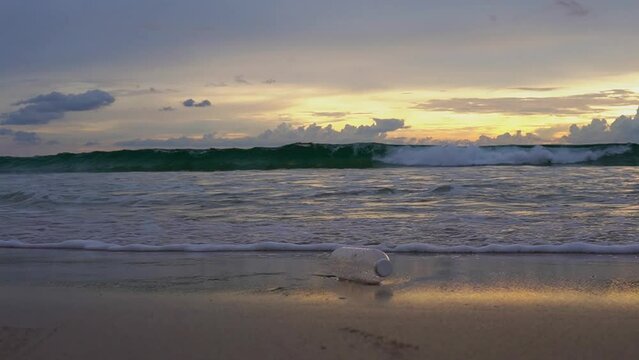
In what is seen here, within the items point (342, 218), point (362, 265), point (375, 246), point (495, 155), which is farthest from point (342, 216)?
point (495, 155)

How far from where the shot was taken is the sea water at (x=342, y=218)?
5855 mm

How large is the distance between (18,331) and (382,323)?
1.81m

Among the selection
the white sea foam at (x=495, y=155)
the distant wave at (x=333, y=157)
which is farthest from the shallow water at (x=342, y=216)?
the distant wave at (x=333, y=157)

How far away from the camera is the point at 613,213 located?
7.59 metres

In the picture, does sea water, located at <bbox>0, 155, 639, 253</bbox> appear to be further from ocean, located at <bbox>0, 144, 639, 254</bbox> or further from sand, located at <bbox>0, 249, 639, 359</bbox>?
sand, located at <bbox>0, 249, 639, 359</bbox>

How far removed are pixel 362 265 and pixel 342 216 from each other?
148 inches

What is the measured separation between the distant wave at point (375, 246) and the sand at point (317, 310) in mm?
265

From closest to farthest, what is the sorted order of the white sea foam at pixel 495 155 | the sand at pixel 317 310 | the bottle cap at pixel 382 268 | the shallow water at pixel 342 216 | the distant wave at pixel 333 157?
the sand at pixel 317 310 < the bottle cap at pixel 382 268 < the shallow water at pixel 342 216 < the white sea foam at pixel 495 155 < the distant wave at pixel 333 157

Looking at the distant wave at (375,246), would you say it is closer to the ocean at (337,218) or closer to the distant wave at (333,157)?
the ocean at (337,218)

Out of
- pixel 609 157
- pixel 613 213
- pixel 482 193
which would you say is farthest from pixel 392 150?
pixel 613 213

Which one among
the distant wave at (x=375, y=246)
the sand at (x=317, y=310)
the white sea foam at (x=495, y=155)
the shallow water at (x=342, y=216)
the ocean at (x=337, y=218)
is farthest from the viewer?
the white sea foam at (x=495, y=155)

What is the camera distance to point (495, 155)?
2691 centimetres

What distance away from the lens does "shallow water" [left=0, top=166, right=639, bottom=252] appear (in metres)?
6.15

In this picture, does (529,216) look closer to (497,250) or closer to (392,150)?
(497,250)
